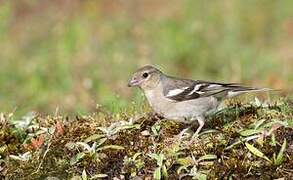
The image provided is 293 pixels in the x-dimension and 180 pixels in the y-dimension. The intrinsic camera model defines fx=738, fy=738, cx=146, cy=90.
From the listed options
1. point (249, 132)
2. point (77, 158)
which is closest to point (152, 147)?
point (77, 158)

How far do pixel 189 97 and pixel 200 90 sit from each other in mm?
123

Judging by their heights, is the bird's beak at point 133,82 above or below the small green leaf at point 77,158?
above

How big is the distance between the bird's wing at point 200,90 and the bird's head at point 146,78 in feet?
0.71

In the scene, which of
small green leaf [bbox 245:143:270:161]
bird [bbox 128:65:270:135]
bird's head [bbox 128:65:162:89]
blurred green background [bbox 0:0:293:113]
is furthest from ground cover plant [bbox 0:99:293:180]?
blurred green background [bbox 0:0:293:113]

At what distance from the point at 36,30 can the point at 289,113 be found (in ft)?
33.0

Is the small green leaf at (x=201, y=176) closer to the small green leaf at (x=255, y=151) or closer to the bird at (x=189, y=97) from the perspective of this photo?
the small green leaf at (x=255, y=151)

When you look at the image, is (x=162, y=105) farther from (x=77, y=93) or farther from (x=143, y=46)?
(x=143, y=46)

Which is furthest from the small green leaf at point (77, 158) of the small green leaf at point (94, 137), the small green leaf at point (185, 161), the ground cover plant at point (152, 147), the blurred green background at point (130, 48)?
the blurred green background at point (130, 48)

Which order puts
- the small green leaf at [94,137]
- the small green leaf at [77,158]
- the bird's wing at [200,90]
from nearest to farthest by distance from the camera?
the small green leaf at [77,158], the small green leaf at [94,137], the bird's wing at [200,90]

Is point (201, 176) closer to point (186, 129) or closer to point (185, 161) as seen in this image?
point (185, 161)

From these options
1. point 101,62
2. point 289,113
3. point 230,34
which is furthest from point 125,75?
point 289,113

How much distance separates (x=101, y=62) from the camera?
13570 mm


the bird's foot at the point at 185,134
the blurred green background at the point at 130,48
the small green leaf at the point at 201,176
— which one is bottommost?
the small green leaf at the point at 201,176

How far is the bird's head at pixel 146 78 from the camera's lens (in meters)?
7.23
